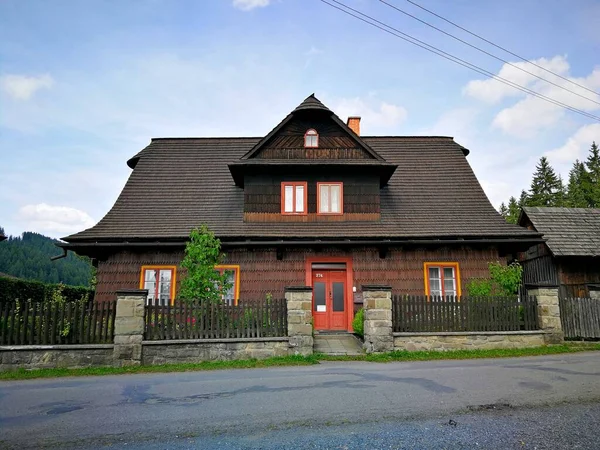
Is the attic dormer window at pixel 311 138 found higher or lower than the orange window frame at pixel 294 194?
higher

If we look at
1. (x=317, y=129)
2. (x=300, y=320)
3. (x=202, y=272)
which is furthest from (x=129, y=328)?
(x=317, y=129)

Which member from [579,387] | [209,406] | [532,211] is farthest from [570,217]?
[209,406]

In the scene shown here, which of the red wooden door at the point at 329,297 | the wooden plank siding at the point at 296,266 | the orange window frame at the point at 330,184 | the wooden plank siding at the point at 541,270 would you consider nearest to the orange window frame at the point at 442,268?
the wooden plank siding at the point at 296,266

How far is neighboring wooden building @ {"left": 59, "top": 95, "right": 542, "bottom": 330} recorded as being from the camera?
48.4 ft

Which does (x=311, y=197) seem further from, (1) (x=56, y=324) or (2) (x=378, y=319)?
(1) (x=56, y=324)

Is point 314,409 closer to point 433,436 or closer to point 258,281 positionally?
point 433,436

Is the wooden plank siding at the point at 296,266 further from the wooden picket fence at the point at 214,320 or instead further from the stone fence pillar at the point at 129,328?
the stone fence pillar at the point at 129,328

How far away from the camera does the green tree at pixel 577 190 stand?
4906cm

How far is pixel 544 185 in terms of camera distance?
49.3 m

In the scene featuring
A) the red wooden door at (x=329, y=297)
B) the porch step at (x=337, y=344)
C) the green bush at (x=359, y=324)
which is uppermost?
the red wooden door at (x=329, y=297)

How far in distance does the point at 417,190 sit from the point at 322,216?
16.0 feet

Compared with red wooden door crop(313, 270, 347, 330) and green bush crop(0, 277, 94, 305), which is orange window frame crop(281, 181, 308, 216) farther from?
green bush crop(0, 277, 94, 305)

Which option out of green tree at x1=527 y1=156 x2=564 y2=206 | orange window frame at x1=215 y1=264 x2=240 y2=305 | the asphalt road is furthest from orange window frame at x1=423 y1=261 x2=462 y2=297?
green tree at x1=527 y1=156 x2=564 y2=206

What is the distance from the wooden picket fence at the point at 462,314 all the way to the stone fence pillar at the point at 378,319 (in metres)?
0.48
